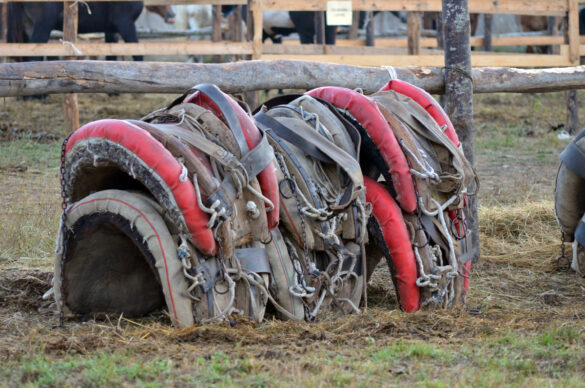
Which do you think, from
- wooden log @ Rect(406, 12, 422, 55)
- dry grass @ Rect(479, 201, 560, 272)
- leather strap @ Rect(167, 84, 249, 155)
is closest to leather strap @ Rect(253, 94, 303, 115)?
leather strap @ Rect(167, 84, 249, 155)

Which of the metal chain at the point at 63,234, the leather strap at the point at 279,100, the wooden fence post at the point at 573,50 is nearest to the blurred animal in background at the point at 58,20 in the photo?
the wooden fence post at the point at 573,50

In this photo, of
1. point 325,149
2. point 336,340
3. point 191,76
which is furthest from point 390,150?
point 191,76

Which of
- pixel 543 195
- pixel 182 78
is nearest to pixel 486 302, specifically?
pixel 182 78

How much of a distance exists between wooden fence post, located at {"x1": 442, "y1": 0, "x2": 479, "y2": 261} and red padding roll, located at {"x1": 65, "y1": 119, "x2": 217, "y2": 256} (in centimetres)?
229

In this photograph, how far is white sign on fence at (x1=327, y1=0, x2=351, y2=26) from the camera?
25.7 ft

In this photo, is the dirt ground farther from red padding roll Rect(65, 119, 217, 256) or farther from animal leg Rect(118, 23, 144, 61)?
animal leg Rect(118, 23, 144, 61)

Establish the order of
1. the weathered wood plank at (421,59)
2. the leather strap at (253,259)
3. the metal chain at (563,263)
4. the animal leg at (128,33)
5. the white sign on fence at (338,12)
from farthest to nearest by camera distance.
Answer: the animal leg at (128,33) < the weathered wood plank at (421,59) < the white sign on fence at (338,12) < the metal chain at (563,263) < the leather strap at (253,259)

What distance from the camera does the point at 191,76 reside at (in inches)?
197

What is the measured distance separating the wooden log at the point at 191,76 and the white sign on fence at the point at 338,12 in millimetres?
2533

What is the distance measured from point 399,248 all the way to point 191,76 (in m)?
1.98

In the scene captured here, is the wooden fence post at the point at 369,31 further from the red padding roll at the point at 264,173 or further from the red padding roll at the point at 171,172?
the red padding roll at the point at 171,172

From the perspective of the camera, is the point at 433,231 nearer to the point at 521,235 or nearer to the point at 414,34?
the point at 521,235

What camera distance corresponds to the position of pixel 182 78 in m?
4.98

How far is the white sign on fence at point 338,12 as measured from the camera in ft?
25.7
